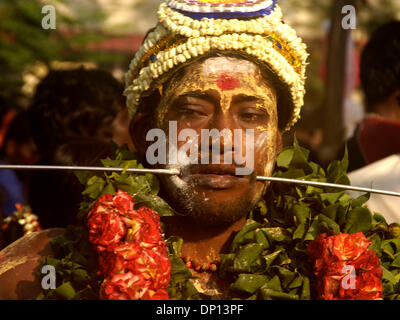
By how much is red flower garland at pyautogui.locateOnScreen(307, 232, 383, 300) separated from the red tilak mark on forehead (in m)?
0.81

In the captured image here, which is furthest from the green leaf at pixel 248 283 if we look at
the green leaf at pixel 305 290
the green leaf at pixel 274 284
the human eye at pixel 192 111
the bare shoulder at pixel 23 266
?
the bare shoulder at pixel 23 266

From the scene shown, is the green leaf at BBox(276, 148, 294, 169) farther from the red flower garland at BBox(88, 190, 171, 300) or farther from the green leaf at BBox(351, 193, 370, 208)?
the red flower garland at BBox(88, 190, 171, 300)

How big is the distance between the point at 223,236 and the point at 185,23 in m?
1.03

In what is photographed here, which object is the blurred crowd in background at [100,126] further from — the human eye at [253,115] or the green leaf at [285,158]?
the human eye at [253,115]

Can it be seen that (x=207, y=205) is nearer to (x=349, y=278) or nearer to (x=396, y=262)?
(x=349, y=278)

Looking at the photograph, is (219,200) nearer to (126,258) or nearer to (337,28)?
(126,258)

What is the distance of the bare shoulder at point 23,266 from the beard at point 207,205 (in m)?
0.69

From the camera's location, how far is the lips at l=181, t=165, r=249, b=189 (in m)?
2.76

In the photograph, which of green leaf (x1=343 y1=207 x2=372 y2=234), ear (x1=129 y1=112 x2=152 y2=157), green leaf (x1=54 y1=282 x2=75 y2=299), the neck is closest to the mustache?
the neck

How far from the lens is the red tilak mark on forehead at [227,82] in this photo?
9.32 feet

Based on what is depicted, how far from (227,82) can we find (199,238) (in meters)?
0.76

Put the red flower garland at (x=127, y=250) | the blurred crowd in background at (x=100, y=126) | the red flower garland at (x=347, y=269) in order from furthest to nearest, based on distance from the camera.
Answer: the blurred crowd in background at (x=100, y=126) → the red flower garland at (x=347, y=269) → the red flower garland at (x=127, y=250)

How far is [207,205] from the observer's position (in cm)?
279

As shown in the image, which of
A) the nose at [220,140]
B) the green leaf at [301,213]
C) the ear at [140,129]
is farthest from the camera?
the ear at [140,129]
